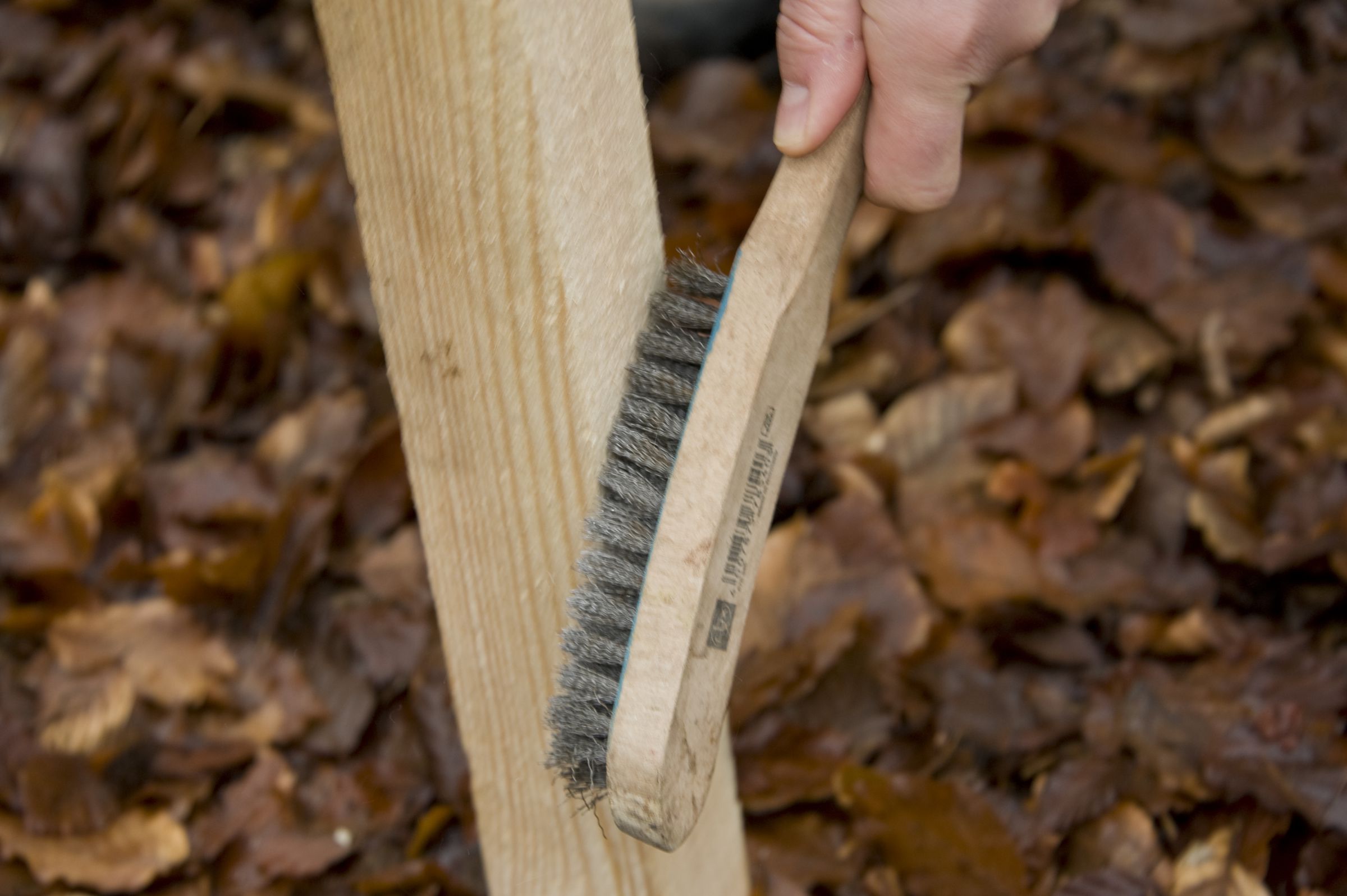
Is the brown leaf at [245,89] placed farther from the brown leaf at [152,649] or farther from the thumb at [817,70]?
the thumb at [817,70]

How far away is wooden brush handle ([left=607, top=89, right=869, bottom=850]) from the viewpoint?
770mm

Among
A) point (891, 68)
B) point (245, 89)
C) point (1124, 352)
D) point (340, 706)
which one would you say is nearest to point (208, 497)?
point (340, 706)

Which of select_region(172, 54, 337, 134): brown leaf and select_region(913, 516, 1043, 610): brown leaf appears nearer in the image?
select_region(913, 516, 1043, 610): brown leaf

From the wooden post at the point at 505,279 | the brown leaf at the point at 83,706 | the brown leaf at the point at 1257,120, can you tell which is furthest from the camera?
the brown leaf at the point at 1257,120

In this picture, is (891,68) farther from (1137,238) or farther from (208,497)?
(208,497)

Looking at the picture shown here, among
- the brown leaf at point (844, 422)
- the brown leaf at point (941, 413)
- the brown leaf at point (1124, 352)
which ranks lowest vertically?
the brown leaf at point (844, 422)

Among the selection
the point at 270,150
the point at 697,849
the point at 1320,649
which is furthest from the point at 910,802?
the point at 270,150

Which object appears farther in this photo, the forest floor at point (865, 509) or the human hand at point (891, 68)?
the forest floor at point (865, 509)

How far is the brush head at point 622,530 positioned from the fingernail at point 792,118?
0.44ft

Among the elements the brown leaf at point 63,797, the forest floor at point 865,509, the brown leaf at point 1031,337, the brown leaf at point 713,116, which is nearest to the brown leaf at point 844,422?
the forest floor at point 865,509

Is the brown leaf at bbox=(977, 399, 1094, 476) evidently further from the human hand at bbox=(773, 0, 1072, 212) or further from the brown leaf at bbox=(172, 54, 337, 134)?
the brown leaf at bbox=(172, 54, 337, 134)

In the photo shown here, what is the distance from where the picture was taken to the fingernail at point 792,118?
2.76ft

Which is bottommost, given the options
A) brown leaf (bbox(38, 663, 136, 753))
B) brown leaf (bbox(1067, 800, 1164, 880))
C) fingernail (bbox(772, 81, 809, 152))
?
brown leaf (bbox(38, 663, 136, 753))

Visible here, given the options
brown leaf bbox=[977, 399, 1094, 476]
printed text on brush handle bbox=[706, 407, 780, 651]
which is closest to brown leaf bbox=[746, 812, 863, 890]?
printed text on brush handle bbox=[706, 407, 780, 651]
